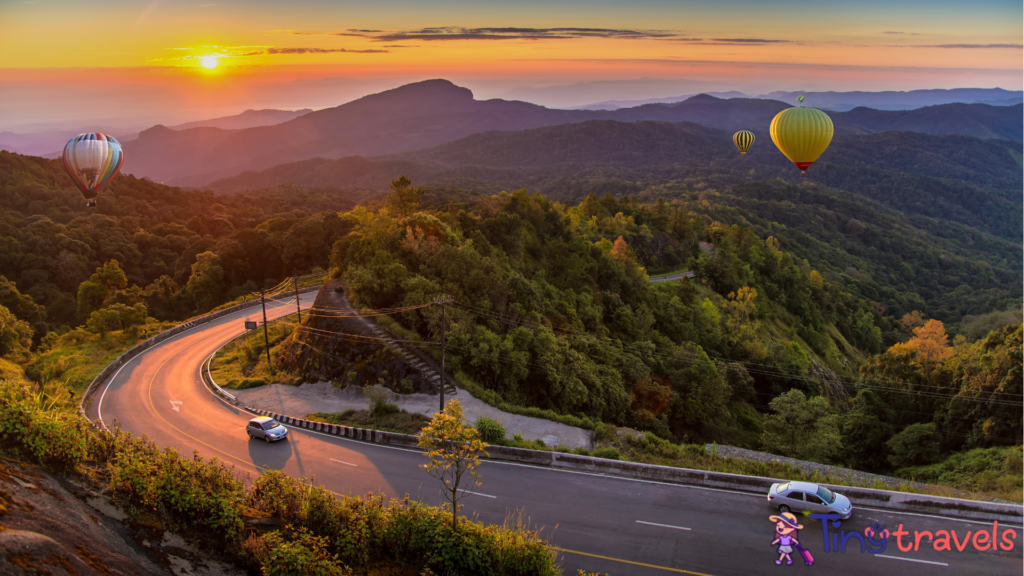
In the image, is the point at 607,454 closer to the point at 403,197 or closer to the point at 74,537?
the point at 74,537

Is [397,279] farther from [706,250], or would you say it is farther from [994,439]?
[706,250]

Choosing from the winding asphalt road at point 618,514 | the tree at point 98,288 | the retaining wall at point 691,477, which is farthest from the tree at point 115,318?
the retaining wall at point 691,477

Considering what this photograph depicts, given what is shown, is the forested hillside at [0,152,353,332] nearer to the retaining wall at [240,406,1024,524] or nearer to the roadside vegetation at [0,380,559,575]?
the retaining wall at [240,406,1024,524]

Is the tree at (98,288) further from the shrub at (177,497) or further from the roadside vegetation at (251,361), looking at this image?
the shrub at (177,497)

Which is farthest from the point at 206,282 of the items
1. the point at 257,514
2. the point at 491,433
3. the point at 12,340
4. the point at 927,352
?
the point at 927,352

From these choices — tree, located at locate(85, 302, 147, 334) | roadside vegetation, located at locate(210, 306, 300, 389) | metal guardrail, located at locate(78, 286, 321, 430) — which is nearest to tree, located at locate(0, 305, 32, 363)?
tree, located at locate(85, 302, 147, 334)

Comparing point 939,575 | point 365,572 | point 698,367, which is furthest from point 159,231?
point 939,575
